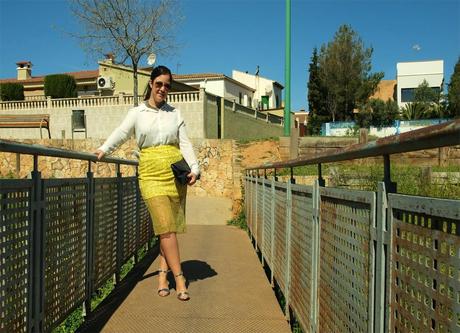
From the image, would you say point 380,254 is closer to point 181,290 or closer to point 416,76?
point 181,290

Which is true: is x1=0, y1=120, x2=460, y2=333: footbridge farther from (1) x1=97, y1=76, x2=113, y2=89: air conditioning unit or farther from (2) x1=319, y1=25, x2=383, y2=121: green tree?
(2) x1=319, y1=25, x2=383, y2=121: green tree

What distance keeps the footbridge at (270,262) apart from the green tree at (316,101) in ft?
130

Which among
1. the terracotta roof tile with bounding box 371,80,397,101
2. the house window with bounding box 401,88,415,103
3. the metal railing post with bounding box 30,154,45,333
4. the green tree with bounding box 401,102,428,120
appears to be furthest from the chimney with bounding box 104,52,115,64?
the terracotta roof tile with bounding box 371,80,397,101

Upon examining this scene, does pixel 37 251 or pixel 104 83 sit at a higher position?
pixel 104 83

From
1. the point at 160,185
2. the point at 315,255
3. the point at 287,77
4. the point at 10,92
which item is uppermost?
the point at 10,92

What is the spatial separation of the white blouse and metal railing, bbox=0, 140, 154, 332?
0.41 meters

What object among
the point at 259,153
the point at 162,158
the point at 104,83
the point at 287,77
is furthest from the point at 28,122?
the point at 162,158

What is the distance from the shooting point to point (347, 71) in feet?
138

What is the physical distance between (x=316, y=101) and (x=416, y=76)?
12454 mm

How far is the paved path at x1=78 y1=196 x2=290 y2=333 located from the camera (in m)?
3.73

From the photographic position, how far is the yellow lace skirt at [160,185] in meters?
4.29

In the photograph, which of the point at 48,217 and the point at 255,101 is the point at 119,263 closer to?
the point at 48,217

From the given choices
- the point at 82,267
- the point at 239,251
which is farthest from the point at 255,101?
the point at 82,267

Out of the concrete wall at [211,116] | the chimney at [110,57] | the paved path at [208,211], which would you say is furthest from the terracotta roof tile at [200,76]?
the paved path at [208,211]
